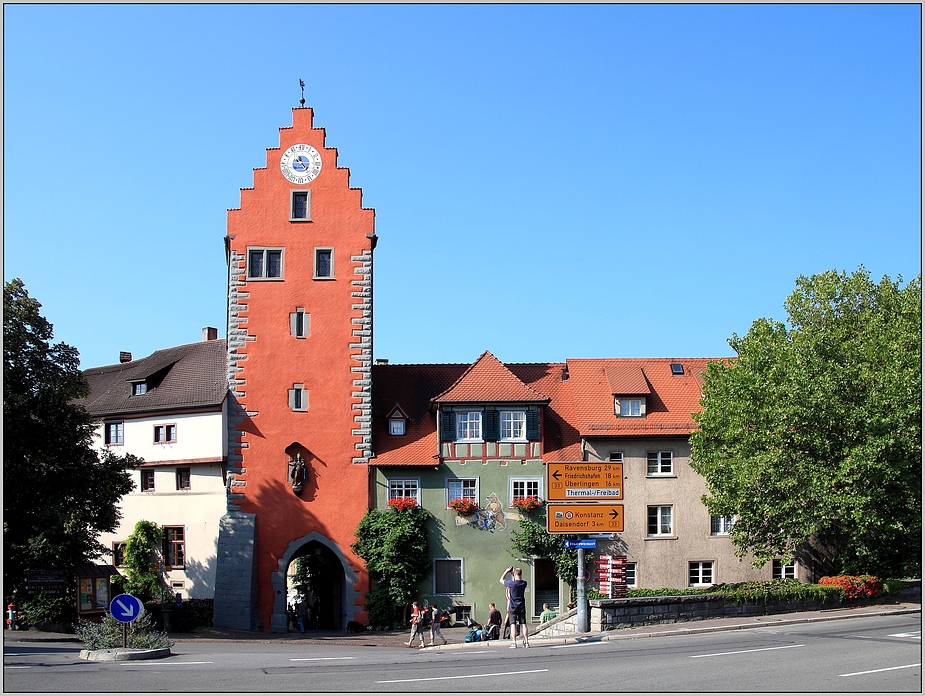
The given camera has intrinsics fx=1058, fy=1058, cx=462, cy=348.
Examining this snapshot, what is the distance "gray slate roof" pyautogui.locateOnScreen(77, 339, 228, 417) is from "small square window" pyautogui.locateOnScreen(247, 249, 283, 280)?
6.38m

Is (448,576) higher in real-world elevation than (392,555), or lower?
lower

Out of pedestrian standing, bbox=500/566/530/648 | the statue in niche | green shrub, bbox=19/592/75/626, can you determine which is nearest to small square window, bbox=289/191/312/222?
the statue in niche

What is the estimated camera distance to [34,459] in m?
34.1

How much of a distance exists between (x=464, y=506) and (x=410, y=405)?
5181 mm

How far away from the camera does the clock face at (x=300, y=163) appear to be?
145 feet

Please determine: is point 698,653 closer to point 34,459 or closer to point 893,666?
point 893,666

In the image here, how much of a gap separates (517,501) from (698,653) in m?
18.7

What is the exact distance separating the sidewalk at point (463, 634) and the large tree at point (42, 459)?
2891 millimetres

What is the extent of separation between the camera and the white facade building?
4606 cm

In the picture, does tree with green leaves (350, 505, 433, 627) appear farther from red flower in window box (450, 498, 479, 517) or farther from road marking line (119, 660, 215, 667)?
road marking line (119, 660, 215, 667)

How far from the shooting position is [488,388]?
42.9m

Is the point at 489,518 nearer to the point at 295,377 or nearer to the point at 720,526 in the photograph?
the point at 720,526

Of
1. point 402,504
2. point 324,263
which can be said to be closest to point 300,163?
point 324,263

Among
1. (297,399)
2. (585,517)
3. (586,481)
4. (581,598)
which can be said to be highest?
(297,399)
